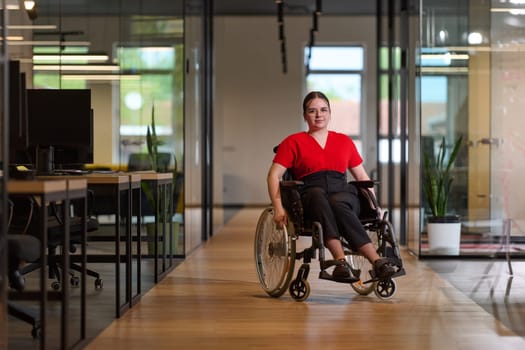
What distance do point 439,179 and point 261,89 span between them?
31.5 ft

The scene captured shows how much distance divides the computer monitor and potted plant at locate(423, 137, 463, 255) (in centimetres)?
267

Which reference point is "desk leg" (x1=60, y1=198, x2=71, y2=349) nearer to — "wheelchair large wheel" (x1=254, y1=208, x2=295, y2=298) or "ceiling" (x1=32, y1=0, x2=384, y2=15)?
"wheelchair large wheel" (x1=254, y1=208, x2=295, y2=298)

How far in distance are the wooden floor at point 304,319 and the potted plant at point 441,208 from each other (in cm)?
90

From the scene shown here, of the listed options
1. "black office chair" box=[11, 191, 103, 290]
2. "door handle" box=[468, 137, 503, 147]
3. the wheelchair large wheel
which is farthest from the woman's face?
"door handle" box=[468, 137, 503, 147]

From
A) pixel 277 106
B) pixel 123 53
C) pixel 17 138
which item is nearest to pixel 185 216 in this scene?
pixel 123 53

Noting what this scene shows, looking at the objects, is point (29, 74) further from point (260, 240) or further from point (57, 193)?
point (57, 193)

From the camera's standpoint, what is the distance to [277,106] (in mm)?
16328

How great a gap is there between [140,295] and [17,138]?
1.21 m

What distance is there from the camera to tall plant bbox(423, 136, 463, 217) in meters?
6.87

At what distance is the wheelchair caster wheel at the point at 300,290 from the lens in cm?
481

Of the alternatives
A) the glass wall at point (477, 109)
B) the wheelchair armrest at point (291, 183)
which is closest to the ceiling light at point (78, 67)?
the glass wall at point (477, 109)

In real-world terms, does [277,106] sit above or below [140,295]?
above

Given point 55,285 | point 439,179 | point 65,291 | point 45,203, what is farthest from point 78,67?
point 45,203

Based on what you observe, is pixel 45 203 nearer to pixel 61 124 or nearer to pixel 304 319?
pixel 304 319
